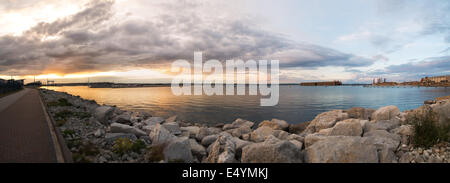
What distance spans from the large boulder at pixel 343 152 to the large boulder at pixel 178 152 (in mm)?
3807

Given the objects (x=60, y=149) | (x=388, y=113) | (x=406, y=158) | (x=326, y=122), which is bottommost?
(x=406, y=158)

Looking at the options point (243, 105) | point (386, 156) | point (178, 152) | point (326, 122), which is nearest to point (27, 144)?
point (178, 152)

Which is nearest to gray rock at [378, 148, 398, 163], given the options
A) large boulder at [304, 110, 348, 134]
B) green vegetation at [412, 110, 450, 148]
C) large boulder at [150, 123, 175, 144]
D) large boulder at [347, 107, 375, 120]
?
green vegetation at [412, 110, 450, 148]

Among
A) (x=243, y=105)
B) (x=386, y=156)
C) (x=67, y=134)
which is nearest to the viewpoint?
(x=386, y=156)

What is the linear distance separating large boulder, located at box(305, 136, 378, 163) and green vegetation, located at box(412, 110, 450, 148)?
8.82 feet

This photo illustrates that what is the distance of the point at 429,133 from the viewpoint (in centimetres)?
717

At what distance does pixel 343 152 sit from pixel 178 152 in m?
5.03

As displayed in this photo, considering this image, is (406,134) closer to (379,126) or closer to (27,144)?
(379,126)

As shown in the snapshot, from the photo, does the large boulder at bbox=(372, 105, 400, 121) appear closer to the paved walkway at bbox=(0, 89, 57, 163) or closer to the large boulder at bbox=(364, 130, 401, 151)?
the large boulder at bbox=(364, 130, 401, 151)

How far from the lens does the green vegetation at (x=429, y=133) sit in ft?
23.1

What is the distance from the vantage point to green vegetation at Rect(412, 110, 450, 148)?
705cm

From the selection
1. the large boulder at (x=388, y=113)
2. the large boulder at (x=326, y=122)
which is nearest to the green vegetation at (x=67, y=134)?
the large boulder at (x=326, y=122)
